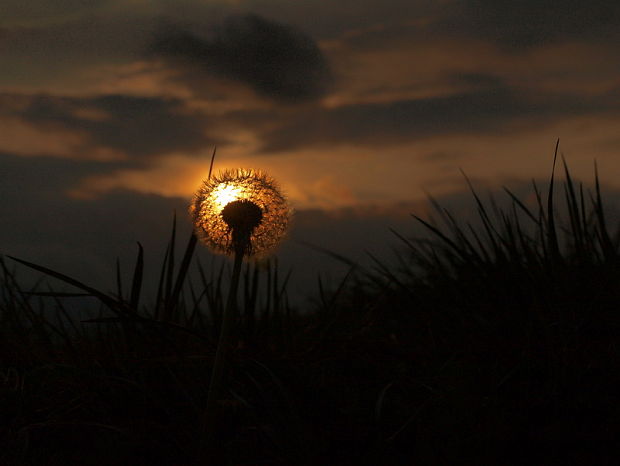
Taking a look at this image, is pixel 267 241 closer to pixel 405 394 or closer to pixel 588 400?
pixel 405 394

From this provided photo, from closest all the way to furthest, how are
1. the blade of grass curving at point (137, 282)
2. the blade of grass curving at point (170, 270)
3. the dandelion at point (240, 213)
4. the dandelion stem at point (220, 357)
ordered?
the dandelion stem at point (220, 357) → the dandelion at point (240, 213) → the blade of grass curving at point (137, 282) → the blade of grass curving at point (170, 270)

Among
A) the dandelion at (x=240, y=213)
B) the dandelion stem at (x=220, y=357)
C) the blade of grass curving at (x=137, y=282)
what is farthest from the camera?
the blade of grass curving at (x=137, y=282)

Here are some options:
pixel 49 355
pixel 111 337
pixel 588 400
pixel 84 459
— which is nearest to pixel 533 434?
pixel 588 400

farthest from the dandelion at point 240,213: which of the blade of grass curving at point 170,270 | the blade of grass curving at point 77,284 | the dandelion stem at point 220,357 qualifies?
the blade of grass curving at point 170,270

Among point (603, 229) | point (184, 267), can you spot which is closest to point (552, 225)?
point (603, 229)

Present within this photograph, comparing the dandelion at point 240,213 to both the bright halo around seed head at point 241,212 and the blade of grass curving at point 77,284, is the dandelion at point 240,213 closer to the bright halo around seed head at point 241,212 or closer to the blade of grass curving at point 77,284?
the bright halo around seed head at point 241,212

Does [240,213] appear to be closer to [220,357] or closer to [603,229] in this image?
[220,357]
